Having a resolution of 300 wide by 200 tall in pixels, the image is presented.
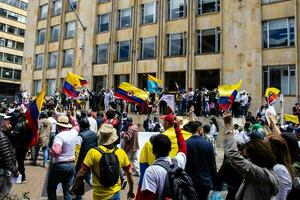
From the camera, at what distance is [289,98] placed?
22016 mm

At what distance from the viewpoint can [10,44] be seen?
60156mm

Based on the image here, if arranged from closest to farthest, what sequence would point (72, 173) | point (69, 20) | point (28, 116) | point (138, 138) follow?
point (72, 173) → point (28, 116) → point (138, 138) → point (69, 20)

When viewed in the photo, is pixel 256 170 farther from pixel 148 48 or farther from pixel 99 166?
pixel 148 48

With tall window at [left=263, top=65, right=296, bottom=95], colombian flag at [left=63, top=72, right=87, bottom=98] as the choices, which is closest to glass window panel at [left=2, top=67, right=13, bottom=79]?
colombian flag at [left=63, top=72, right=87, bottom=98]

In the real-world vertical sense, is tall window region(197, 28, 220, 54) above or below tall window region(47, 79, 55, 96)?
above

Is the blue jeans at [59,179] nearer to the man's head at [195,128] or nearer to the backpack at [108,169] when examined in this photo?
the backpack at [108,169]

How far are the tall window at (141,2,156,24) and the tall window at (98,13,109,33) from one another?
4494 millimetres

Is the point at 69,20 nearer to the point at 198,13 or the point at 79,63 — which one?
the point at 79,63

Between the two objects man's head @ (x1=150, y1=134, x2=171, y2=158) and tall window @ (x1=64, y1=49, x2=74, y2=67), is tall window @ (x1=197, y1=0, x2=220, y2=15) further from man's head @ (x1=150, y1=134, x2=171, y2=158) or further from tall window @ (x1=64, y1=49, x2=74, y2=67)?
man's head @ (x1=150, y1=134, x2=171, y2=158)

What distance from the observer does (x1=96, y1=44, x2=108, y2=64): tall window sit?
32.8 metres

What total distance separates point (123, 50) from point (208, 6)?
917 centimetres

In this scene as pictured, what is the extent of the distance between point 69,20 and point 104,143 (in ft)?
114

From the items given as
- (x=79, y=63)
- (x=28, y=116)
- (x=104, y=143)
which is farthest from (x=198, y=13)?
(x=104, y=143)

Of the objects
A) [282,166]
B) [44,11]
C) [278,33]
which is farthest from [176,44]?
[282,166]
